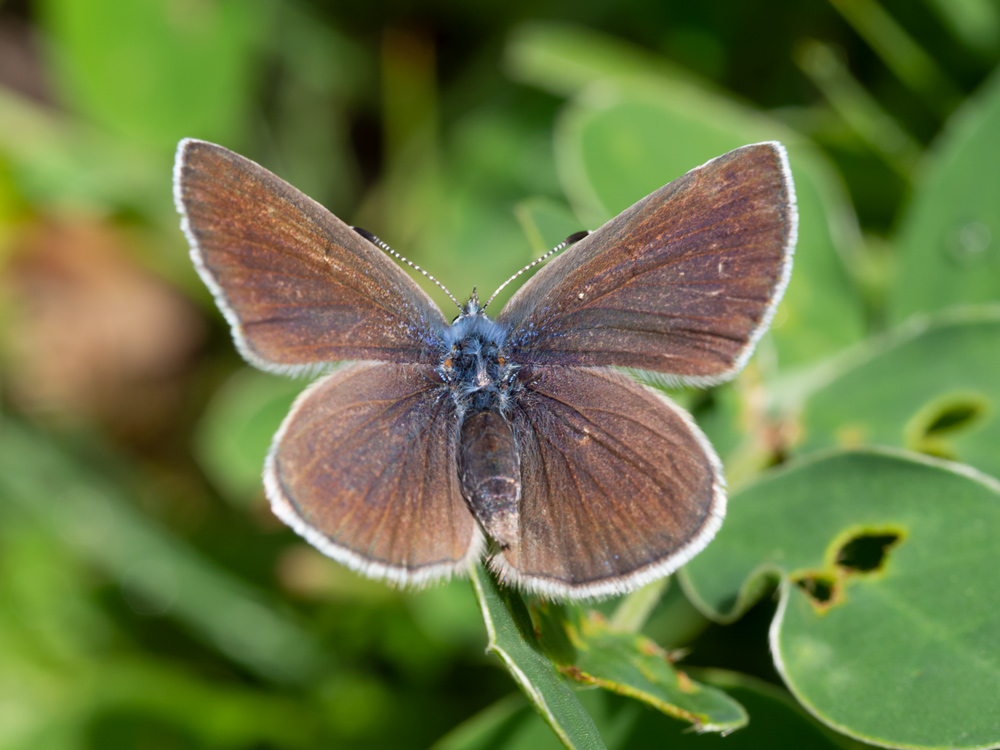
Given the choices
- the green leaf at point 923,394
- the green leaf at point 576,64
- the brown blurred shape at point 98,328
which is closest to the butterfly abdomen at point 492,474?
the green leaf at point 923,394

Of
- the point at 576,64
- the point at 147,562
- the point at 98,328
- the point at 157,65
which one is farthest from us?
the point at 98,328

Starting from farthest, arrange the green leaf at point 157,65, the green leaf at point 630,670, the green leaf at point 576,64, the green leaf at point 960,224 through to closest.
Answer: the green leaf at point 157,65
the green leaf at point 576,64
the green leaf at point 960,224
the green leaf at point 630,670

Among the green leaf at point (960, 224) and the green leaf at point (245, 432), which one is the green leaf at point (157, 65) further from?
the green leaf at point (960, 224)

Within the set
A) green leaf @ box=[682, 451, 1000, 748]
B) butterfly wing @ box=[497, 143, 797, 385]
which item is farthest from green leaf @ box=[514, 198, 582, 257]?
green leaf @ box=[682, 451, 1000, 748]

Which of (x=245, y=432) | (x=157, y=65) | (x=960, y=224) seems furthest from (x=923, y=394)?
(x=157, y=65)

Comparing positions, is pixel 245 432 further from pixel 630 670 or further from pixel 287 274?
pixel 630 670

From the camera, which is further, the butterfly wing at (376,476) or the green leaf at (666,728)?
the green leaf at (666,728)
